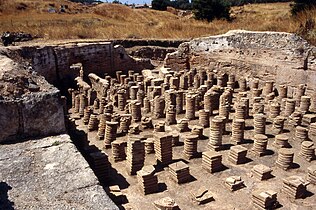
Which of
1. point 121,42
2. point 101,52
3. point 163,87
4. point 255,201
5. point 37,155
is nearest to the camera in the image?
point 37,155

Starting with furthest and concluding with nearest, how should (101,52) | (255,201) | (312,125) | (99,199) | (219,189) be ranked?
(101,52) → (312,125) → (219,189) → (255,201) → (99,199)

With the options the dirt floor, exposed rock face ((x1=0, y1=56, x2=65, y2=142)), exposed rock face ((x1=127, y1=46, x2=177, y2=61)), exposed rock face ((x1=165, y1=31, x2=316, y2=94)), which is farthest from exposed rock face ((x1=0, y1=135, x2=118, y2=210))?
exposed rock face ((x1=127, y1=46, x2=177, y2=61))

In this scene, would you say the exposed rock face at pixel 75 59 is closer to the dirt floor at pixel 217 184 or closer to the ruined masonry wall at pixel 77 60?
the ruined masonry wall at pixel 77 60

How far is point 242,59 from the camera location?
45.2ft

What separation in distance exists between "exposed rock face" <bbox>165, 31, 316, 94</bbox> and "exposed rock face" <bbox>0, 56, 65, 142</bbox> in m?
9.27

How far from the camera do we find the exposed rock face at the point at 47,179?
395 cm

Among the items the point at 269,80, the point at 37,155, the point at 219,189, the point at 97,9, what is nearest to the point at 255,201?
the point at 219,189

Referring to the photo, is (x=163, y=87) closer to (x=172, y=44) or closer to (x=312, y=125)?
Answer: (x=312, y=125)

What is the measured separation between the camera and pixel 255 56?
1334 centimetres

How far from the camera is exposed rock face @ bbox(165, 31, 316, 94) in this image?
11984 mm

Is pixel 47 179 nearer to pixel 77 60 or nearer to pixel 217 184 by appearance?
pixel 217 184

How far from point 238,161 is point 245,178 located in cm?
61

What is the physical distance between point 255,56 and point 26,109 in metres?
10.1

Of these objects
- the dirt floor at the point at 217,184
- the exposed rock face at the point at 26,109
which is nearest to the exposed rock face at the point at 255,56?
the dirt floor at the point at 217,184
